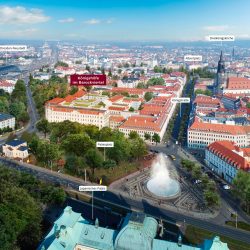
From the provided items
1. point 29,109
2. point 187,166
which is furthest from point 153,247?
point 29,109

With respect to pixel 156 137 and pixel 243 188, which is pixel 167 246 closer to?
pixel 243 188

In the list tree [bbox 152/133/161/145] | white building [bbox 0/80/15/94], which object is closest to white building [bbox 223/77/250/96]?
tree [bbox 152/133/161/145]

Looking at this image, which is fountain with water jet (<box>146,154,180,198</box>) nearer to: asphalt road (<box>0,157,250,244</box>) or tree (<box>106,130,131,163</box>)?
asphalt road (<box>0,157,250,244</box>)

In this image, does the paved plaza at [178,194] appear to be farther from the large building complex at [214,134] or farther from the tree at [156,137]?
the large building complex at [214,134]

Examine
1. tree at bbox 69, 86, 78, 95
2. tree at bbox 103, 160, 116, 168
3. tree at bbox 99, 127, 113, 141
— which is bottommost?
tree at bbox 103, 160, 116, 168

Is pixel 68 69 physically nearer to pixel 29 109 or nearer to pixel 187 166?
pixel 29 109

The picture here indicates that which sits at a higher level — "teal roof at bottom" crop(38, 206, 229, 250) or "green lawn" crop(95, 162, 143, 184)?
"teal roof at bottom" crop(38, 206, 229, 250)

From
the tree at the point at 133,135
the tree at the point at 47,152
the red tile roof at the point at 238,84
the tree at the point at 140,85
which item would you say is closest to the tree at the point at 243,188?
the tree at the point at 133,135
